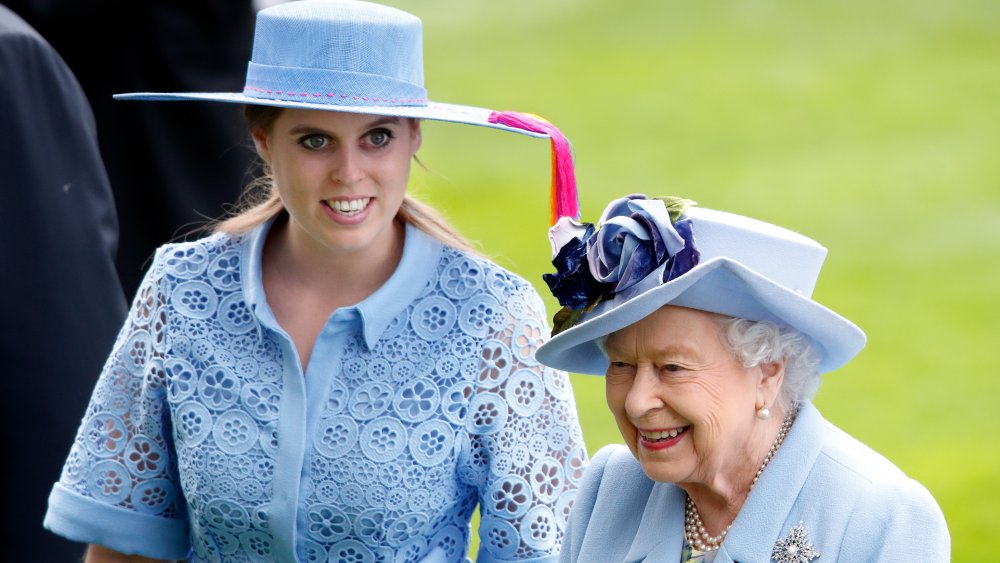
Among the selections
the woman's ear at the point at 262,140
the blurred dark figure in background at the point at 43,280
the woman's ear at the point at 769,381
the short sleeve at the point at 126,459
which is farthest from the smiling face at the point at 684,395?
the blurred dark figure in background at the point at 43,280

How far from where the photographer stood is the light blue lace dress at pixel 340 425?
351 cm

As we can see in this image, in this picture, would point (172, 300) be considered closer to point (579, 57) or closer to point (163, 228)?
point (163, 228)

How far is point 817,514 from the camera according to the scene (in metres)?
2.92

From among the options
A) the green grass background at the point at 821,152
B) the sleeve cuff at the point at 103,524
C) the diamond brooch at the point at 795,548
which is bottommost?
the green grass background at the point at 821,152

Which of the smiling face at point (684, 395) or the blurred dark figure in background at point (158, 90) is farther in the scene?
the blurred dark figure in background at point (158, 90)

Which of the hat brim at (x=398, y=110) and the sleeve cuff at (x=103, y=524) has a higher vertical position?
the hat brim at (x=398, y=110)

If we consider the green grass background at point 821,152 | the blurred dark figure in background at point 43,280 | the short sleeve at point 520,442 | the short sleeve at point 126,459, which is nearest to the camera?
the short sleeve at point 520,442

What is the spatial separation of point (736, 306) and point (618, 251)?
0.75ft

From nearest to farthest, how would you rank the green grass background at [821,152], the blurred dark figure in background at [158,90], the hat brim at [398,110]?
the hat brim at [398,110], the blurred dark figure in background at [158,90], the green grass background at [821,152]

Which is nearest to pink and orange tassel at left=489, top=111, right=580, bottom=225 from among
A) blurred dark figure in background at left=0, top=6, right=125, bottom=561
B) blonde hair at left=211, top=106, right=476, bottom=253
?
blonde hair at left=211, top=106, right=476, bottom=253

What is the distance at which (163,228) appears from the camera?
18.9ft

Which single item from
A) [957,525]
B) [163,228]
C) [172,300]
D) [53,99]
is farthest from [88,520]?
[957,525]

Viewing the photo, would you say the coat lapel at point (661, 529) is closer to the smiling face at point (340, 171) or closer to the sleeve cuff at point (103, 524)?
the smiling face at point (340, 171)

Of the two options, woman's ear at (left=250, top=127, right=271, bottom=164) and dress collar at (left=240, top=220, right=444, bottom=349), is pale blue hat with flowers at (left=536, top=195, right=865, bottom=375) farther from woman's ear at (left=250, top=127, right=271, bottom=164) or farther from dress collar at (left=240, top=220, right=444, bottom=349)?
woman's ear at (left=250, top=127, right=271, bottom=164)
